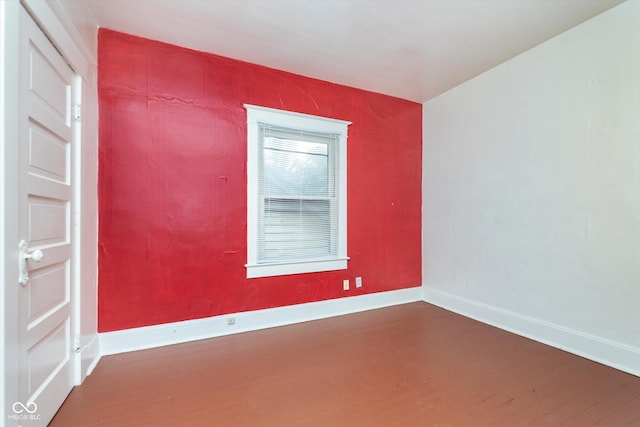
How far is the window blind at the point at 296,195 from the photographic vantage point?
2.99m

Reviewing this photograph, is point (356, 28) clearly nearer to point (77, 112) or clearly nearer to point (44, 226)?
point (77, 112)

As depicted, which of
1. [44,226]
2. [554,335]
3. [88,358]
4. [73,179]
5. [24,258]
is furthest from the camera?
[554,335]

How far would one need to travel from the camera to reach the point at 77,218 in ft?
6.31

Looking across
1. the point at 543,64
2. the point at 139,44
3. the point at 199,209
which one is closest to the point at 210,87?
the point at 139,44

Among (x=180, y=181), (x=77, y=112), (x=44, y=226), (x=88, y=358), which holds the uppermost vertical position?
(x=77, y=112)

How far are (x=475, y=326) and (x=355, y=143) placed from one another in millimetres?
2451

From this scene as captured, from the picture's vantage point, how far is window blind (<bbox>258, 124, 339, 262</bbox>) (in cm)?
299

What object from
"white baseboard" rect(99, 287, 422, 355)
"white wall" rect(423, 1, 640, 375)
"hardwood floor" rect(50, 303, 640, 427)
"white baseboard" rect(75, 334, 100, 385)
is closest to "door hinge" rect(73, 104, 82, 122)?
"white baseboard" rect(75, 334, 100, 385)

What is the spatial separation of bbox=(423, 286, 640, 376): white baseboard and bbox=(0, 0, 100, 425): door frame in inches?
144

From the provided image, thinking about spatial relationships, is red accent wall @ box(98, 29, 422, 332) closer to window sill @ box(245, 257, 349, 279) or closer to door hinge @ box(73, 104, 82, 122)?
window sill @ box(245, 257, 349, 279)

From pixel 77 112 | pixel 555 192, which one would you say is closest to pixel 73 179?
pixel 77 112

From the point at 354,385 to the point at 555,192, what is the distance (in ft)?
7.98

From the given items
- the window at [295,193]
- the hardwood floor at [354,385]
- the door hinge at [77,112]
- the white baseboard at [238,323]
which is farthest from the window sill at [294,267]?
the door hinge at [77,112]

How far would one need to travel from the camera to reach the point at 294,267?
3.09 m
